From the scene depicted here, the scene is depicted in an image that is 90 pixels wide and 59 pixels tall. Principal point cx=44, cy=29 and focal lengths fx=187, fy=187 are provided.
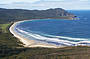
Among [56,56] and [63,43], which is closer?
[56,56]

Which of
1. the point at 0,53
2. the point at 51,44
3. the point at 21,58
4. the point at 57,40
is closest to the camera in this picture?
the point at 21,58

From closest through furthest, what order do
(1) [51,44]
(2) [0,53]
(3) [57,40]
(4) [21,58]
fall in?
(4) [21,58], (2) [0,53], (1) [51,44], (3) [57,40]

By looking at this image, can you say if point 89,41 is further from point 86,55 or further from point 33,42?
A: point 86,55

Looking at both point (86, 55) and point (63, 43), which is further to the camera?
point (63, 43)

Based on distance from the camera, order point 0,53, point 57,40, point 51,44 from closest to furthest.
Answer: point 0,53 < point 51,44 < point 57,40

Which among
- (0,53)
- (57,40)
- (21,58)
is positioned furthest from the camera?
(57,40)

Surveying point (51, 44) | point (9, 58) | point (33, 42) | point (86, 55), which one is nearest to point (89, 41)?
point (51, 44)

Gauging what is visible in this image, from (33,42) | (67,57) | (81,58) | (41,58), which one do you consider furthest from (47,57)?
(33,42)

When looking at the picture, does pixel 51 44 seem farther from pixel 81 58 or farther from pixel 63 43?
pixel 81 58
